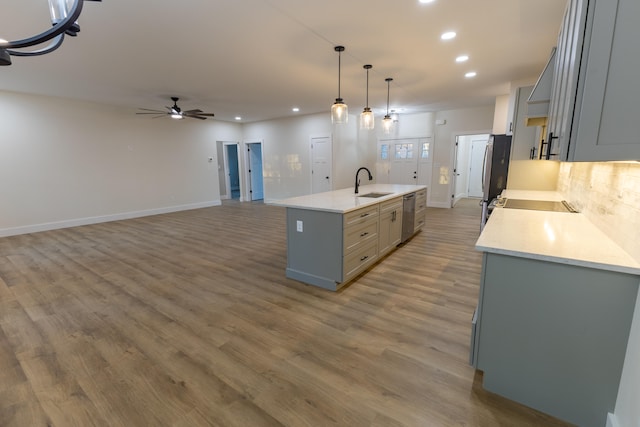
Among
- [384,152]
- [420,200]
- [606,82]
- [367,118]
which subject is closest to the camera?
[606,82]

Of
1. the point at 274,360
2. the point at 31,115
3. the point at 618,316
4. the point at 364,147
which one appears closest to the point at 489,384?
the point at 618,316

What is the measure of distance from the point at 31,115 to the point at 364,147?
25.1 feet

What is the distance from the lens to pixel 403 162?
8.18 metres

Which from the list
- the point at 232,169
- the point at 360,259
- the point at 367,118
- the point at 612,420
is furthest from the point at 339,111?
the point at 232,169

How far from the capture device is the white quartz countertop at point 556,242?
4.14ft

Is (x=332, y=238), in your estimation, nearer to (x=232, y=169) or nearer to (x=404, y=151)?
(x=404, y=151)

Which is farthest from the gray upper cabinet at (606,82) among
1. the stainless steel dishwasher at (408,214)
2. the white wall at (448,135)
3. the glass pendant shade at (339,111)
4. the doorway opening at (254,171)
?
the doorway opening at (254,171)

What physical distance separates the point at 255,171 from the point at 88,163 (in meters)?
4.88

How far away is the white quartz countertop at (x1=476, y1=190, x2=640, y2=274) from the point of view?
1.26m

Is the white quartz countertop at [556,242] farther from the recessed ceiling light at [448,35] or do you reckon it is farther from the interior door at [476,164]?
the interior door at [476,164]

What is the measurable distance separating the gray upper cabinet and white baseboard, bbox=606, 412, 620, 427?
1207 millimetres

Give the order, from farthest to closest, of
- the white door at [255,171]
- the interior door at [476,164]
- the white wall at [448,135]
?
the white door at [255,171]
the interior door at [476,164]
the white wall at [448,135]

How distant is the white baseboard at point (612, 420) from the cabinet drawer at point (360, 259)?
6.35 feet

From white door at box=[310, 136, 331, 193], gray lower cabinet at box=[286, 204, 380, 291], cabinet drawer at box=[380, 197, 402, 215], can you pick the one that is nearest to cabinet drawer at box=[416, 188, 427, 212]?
cabinet drawer at box=[380, 197, 402, 215]
